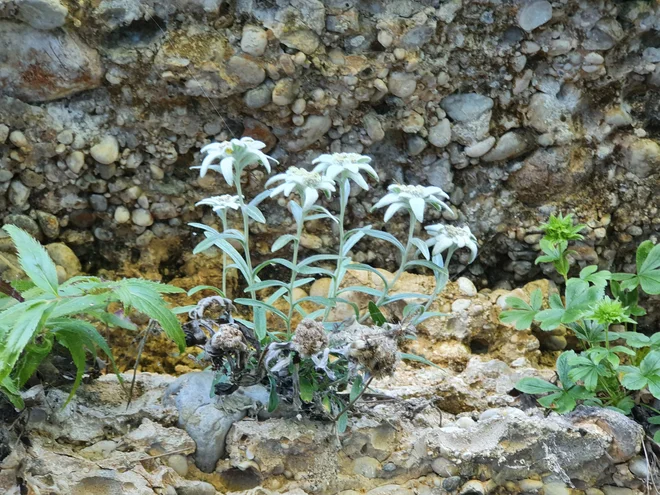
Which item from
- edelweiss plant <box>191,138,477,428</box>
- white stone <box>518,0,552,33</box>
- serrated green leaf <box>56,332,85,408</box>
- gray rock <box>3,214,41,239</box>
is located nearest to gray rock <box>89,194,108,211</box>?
gray rock <box>3,214,41,239</box>

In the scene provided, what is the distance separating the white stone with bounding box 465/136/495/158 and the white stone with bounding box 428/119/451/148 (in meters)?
0.10

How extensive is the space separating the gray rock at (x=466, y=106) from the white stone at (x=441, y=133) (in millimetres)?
59

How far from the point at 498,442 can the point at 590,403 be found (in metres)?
0.42

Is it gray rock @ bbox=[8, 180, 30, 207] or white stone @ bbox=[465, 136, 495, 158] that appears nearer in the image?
gray rock @ bbox=[8, 180, 30, 207]

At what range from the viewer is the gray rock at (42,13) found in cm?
249

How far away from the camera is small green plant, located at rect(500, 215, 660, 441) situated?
2.17 meters

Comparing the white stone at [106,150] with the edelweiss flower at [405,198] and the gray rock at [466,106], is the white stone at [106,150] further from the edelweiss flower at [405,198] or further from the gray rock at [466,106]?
the gray rock at [466,106]

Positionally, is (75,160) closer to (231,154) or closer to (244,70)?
(244,70)

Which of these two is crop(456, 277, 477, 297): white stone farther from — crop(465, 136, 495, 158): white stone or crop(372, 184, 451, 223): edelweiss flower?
crop(372, 184, 451, 223): edelweiss flower

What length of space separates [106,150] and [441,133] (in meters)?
1.32

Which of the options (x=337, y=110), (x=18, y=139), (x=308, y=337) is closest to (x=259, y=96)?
(x=337, y=110)

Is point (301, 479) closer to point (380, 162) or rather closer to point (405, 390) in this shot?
point (405, 390)

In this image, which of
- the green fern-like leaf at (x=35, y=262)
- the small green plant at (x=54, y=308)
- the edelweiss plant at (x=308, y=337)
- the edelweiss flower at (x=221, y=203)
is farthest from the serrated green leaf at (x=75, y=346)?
the edelweiss flower at (x=221, y=203)

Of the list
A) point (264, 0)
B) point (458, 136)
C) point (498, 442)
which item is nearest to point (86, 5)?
point (264, 0)
